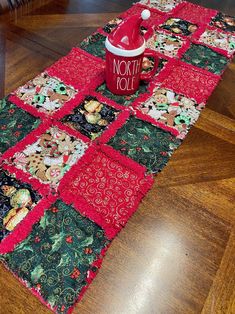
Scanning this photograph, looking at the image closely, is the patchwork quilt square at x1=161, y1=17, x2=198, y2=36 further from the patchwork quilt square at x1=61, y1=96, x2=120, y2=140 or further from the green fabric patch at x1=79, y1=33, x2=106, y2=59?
the patchwork quilt square at x1=61, y1=96, x2=120, y2=140

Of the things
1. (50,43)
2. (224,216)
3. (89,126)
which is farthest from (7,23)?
(224,216)

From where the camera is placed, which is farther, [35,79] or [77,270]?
[35,79]

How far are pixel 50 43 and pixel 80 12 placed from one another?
25cm

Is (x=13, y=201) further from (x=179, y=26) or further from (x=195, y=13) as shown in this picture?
(x=195, y=13)

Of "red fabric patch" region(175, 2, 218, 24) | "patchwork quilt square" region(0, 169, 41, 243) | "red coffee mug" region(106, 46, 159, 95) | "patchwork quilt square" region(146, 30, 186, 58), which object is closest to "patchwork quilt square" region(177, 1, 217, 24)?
"red fabric patch" region(175, 2, 218, 24)

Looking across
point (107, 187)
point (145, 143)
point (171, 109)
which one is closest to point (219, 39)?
point (171, 109)

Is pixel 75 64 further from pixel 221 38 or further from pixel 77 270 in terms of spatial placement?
pixel 77 270

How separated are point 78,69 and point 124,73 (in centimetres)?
19

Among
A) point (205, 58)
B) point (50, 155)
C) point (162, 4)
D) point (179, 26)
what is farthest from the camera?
point (162, 4)

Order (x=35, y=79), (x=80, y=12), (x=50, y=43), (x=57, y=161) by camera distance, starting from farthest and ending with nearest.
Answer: (x=80, y=12) < (x=50, y=43) < (x=35, y=79) < (x=57, y=161)

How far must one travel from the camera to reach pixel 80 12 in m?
1.18

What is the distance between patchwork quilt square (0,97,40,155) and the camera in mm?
736

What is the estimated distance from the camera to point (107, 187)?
663 mm

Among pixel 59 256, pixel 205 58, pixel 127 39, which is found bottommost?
pixel 59 256
